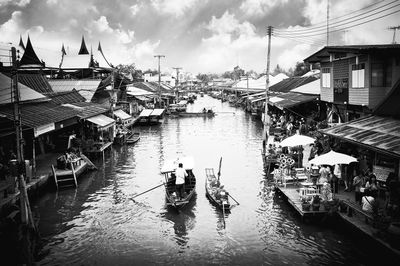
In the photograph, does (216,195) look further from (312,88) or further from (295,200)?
(312,88)

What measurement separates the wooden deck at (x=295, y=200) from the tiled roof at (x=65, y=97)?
74.2 ft

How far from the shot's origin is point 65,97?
3541 centimetres

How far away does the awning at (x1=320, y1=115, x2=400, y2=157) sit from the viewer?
573 inches

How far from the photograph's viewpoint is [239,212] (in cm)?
1766

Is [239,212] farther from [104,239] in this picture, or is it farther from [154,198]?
[104,239]

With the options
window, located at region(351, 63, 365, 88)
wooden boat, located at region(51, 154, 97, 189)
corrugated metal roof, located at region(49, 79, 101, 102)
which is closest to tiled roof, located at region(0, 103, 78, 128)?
wooden boat, located at region(51, 154, 97, 189)

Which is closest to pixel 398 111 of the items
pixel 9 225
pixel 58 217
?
pixel 58 217

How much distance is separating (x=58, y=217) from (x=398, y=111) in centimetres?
1742

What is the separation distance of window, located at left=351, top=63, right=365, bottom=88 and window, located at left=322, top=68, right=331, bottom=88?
4.38 metres

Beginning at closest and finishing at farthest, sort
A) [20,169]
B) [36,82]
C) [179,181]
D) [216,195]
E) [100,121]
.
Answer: [20,169]
[179,181]
[216,195]
[100,121]
[36,82]

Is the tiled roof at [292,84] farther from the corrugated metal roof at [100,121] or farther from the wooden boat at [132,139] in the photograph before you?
the corrugated metal roof at [100,121]

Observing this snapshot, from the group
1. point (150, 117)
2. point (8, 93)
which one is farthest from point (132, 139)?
point (8, 93)

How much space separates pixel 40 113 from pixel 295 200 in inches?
714

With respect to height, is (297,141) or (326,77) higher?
(326,77)
